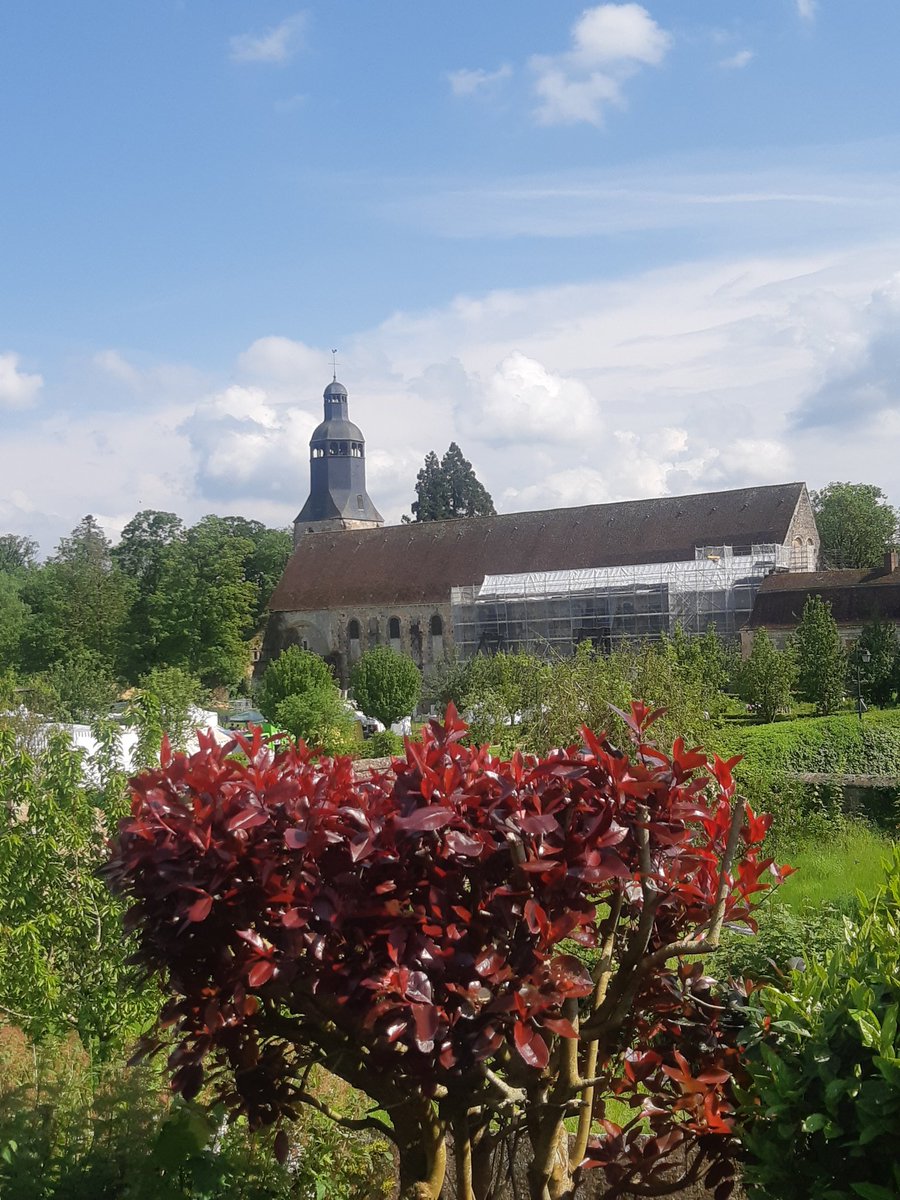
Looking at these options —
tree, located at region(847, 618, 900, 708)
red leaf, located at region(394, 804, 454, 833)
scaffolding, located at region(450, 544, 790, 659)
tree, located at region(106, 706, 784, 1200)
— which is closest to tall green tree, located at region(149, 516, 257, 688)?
scaffolding, located at region(450, 544, 790, 659)

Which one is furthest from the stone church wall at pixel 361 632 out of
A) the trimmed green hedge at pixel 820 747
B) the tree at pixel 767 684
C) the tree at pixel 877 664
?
the trimmed green hedge at pixel 820 747

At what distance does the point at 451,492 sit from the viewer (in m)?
72.6

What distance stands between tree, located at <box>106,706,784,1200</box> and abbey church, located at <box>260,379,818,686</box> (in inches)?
1630

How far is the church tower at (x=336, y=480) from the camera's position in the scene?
241ft

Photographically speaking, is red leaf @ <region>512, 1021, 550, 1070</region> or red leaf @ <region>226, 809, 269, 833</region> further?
red leaf @ <region>226, 809, 269, 833</region>

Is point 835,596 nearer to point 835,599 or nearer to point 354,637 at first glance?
point 835,599

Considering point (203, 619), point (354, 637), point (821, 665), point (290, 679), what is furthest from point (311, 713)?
point (354, 637)

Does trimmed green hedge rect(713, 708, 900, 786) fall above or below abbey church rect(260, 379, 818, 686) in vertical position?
below

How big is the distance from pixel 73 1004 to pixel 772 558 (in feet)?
153

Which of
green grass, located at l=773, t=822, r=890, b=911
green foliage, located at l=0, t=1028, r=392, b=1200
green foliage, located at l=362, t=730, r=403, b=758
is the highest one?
green foliage, located at l=0, t=1028, r=392, b=1200

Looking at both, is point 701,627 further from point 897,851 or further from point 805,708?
point 897,851

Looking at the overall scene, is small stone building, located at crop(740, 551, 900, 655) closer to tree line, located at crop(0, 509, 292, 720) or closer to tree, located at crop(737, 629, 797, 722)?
tree, located at crop(737, 629, 797, 722)

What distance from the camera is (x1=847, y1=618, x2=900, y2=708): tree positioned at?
29.3m

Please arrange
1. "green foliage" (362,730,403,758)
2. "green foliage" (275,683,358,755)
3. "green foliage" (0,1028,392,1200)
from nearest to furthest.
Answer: "green foliage" (0,1028,392,1200) → "green foliage" (362,730,403,758) → "green foliage" (275,683,358,755)
